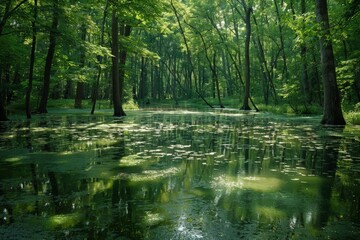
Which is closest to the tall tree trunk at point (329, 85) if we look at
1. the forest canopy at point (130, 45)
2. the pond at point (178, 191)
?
the forest canopy at point (130, 45)

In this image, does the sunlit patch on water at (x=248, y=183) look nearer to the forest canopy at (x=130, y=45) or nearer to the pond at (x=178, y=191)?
the pond at (x=178, y=191)

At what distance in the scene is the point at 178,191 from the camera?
4.04 m

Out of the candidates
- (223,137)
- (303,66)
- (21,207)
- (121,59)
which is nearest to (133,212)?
(21,207)

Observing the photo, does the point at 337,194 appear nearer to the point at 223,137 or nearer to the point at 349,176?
the point at 349,176

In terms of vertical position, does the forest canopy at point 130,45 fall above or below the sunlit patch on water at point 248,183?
above

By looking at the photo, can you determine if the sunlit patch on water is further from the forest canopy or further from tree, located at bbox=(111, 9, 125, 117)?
tree, located at bbox=(111, 9, 125, 117)

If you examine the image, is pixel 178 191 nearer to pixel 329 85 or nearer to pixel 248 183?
pixel 248 183

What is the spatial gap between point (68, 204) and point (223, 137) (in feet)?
21.2

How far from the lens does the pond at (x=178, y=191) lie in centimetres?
282

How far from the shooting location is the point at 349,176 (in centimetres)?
478

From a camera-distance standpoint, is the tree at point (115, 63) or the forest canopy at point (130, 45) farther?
the tree at point (115, 63)

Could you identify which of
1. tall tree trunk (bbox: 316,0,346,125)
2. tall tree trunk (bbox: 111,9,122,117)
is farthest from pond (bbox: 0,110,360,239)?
tall tree trunk (bbox: 111,9,122,117)

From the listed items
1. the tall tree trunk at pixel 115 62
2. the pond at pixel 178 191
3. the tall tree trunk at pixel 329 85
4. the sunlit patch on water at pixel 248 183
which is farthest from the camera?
the tall tree trunk at pixel 115 62

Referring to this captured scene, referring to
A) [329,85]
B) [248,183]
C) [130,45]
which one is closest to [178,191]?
[248,183]
